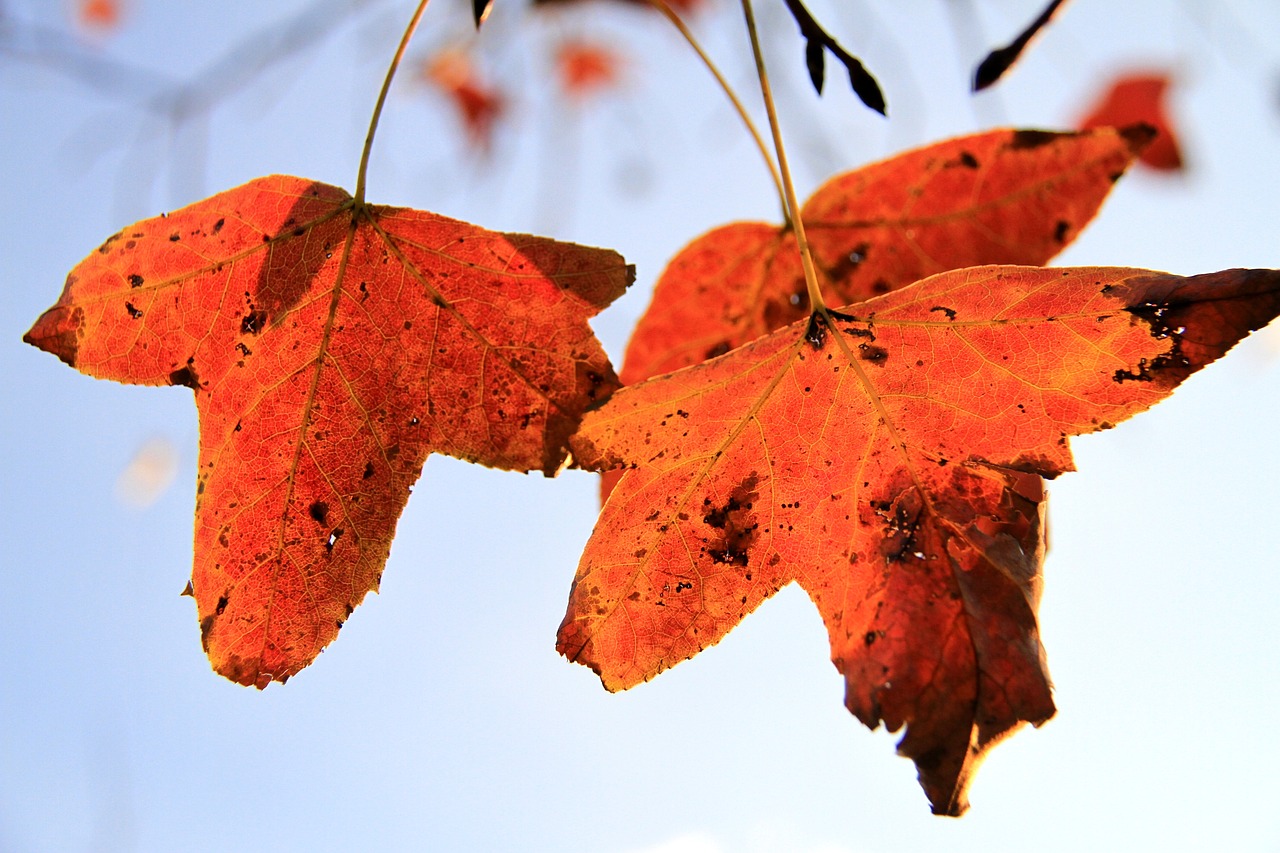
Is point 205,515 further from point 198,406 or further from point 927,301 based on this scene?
point 927,301

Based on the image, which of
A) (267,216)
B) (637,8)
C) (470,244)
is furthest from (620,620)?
(637,8)

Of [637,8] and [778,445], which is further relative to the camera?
[637,8]

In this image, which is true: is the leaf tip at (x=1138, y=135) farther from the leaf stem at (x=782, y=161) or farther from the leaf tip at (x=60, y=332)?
the leaf tip at (x=60, y=332)

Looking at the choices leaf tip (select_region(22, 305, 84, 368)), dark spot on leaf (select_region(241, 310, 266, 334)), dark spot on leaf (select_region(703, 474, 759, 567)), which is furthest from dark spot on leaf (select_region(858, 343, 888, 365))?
leaf tip (select_region(22, 305, 84, 368))

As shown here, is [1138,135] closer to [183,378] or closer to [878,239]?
[878,239]

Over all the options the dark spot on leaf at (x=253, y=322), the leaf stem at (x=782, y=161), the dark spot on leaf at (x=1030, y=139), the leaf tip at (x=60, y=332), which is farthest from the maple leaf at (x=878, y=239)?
the leaf tip at (x=60, y=332)

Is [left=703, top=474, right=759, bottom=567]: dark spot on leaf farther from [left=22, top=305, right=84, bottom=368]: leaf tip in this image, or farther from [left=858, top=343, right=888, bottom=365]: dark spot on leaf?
[left=22, top=305, right=84, bottom=368]: leaf tip
